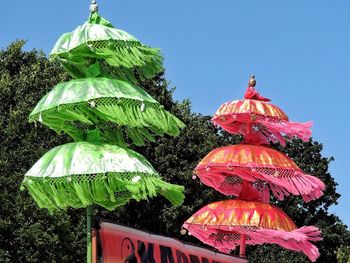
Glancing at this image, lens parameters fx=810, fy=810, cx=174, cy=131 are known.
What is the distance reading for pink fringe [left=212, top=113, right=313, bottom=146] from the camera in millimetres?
15891

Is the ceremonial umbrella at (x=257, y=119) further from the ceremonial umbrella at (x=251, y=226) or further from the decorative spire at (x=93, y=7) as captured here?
the decorative spire at (x=93, y=7)

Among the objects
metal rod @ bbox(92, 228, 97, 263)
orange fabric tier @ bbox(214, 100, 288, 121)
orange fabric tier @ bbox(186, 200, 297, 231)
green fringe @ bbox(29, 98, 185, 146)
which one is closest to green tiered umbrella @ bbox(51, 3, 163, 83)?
green fringe @ bbox(29, 98, 185, 146)

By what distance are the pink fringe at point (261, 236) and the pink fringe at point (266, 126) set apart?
200 cm

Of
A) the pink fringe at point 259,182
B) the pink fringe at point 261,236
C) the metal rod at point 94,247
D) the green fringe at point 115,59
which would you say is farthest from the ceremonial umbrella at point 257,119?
the metal rod at point 94,247

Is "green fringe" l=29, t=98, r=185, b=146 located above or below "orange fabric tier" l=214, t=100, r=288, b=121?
below

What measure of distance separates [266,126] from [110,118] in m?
7.47

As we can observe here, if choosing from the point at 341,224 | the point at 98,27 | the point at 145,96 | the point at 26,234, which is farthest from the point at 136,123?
the point at 341,224

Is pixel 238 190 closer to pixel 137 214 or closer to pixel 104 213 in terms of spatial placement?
pixel 104 213

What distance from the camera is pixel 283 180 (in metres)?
15.2

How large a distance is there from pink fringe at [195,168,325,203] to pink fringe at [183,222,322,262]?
79 centimetres

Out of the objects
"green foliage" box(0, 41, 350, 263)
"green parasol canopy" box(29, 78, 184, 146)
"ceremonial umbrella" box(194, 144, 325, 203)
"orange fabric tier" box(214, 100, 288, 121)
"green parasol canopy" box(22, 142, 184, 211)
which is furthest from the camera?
"green foliage" box(0, 41, 350, 263)

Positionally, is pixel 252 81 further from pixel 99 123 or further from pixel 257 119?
pixel 99 123

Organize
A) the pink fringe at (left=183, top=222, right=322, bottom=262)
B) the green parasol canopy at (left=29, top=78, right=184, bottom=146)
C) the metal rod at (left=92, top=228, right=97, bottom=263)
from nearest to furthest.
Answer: the metal rod at (left=92, top=228, right=97, bottom=263), the green parasol canopy at (left=29, top=78, right=184, bottom=146), the pink fringe at (left=183, top=222, right=322, bottom=262)

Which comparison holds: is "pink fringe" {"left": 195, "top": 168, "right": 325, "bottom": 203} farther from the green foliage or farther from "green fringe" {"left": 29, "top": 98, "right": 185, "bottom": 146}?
the green foliage
